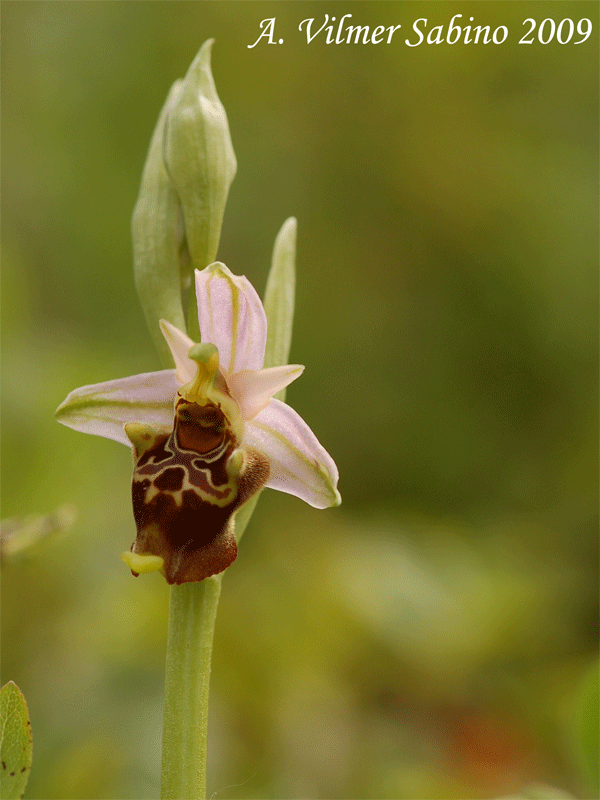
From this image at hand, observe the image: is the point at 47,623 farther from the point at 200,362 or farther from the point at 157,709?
the point at 200,362

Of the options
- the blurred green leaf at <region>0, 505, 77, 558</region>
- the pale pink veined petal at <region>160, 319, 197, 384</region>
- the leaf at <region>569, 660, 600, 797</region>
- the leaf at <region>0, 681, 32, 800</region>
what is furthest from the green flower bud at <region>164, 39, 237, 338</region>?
the leaf at <region>569, 660, 600, 797</region>

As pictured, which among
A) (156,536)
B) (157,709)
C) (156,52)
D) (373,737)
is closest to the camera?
(156,536)

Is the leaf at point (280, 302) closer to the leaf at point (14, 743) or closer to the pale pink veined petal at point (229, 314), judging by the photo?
the pale pink veined petal at point (229, 314)

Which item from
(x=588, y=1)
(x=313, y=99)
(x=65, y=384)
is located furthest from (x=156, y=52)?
(x=65, y=384)

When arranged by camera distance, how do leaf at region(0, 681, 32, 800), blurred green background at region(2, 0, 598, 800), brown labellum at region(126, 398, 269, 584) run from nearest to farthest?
1. leaf at region(0, 681, 32, 800)
2. brown labellum at region(126, 398, 269, 584)
3. blurred green background at region(2, 0, 598, 800)

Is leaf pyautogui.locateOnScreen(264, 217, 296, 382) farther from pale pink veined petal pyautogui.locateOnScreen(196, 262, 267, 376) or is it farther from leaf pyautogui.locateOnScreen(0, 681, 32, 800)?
leaf pyautogui.locateOnScreen(0, 681, 32, 800)

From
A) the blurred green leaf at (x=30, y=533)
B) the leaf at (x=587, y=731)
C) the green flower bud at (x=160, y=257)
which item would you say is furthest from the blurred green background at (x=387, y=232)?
the blurred green leaf at (x=30, y=533)
